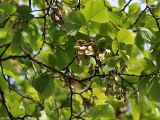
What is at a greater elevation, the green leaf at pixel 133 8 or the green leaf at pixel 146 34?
the green leaf at pixel 133 8

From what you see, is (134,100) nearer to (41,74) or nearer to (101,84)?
(101,84)

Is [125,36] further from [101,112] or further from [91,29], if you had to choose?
[101,112]

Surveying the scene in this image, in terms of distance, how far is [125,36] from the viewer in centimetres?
176

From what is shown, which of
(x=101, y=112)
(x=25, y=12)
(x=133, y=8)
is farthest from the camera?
(x=101, y=112)

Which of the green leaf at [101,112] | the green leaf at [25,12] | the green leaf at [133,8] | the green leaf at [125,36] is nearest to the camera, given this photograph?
the green leaf at [125,36]

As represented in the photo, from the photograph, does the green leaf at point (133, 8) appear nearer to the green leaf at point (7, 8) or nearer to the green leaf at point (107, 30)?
the green leaf at point (107, 30)

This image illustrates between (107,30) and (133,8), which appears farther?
(133,8)

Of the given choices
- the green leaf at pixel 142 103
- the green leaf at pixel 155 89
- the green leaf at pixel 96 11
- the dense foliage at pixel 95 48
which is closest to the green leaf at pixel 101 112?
the dense foliage at pixel 95 48

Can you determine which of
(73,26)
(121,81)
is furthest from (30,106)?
(73,26)

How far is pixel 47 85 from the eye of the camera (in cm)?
200

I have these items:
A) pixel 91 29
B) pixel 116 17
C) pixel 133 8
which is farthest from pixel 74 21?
pixel 133 8

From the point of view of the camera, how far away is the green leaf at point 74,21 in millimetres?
1777

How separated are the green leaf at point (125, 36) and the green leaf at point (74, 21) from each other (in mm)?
132

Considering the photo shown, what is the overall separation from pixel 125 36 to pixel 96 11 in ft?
0.43
